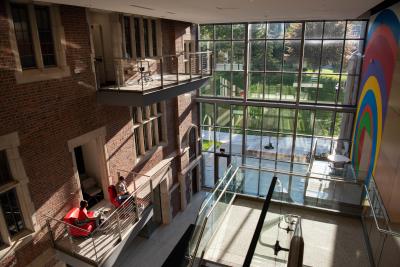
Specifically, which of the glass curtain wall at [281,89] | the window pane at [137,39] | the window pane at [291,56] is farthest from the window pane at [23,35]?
the window pane at [291,56]

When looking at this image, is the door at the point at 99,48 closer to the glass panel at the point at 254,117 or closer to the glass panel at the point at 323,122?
the glass panel at the point at 254,117

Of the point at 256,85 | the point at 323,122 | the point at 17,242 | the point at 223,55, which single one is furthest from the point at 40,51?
the point at 323,122

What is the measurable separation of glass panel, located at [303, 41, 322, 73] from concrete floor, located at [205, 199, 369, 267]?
23.0 feet

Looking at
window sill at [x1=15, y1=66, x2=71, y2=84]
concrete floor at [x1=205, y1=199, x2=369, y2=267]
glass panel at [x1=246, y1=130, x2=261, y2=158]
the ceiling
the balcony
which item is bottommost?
glass panel at [x1=246, y1=130, x2=261, y2=158]

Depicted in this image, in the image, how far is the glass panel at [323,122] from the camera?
12.0 meters

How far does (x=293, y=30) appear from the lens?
461 inches

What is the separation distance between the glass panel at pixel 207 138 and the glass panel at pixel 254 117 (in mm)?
1902

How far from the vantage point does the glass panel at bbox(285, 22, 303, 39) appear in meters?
11.6

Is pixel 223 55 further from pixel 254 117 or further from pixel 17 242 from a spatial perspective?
pixel 17 242

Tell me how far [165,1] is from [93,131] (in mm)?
3541

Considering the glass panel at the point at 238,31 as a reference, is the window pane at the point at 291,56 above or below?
below

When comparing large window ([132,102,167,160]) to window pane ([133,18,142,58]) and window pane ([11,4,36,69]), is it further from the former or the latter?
window pane ([11,4,36,69])

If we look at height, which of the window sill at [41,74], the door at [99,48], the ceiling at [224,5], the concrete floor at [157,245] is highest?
the ceiling at [224,5]

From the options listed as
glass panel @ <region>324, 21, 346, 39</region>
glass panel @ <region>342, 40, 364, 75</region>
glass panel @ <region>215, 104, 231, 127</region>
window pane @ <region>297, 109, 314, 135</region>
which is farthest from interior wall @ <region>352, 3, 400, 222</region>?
glass panel @ <region>215, 104, 231, 127</region>
